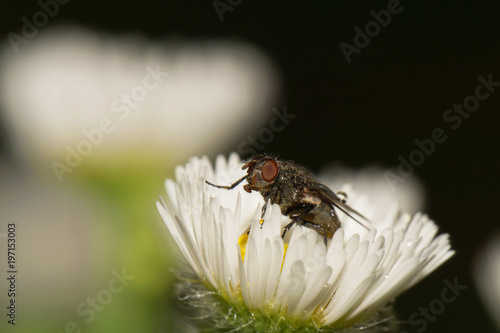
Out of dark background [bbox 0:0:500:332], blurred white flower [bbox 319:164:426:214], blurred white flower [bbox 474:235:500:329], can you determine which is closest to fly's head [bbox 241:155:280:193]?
blurred white flower [bbox 319:164:426:214]

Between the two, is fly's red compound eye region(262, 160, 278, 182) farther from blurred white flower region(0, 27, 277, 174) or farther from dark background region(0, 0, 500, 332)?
dark background region(0, 0, 500, 332)

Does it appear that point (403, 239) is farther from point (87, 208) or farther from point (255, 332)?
point (87, 208)

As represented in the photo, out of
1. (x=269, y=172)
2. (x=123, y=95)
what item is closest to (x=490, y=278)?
(x=269, y=172)

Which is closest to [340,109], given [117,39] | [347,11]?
[347,11]

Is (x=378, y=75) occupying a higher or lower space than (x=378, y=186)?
higher

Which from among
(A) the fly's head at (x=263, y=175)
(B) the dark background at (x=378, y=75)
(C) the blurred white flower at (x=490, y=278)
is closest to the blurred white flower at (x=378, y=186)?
(C) the blurred white flower at (x=490, y=278)

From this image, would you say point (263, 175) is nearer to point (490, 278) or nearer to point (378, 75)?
point (490, 278)
